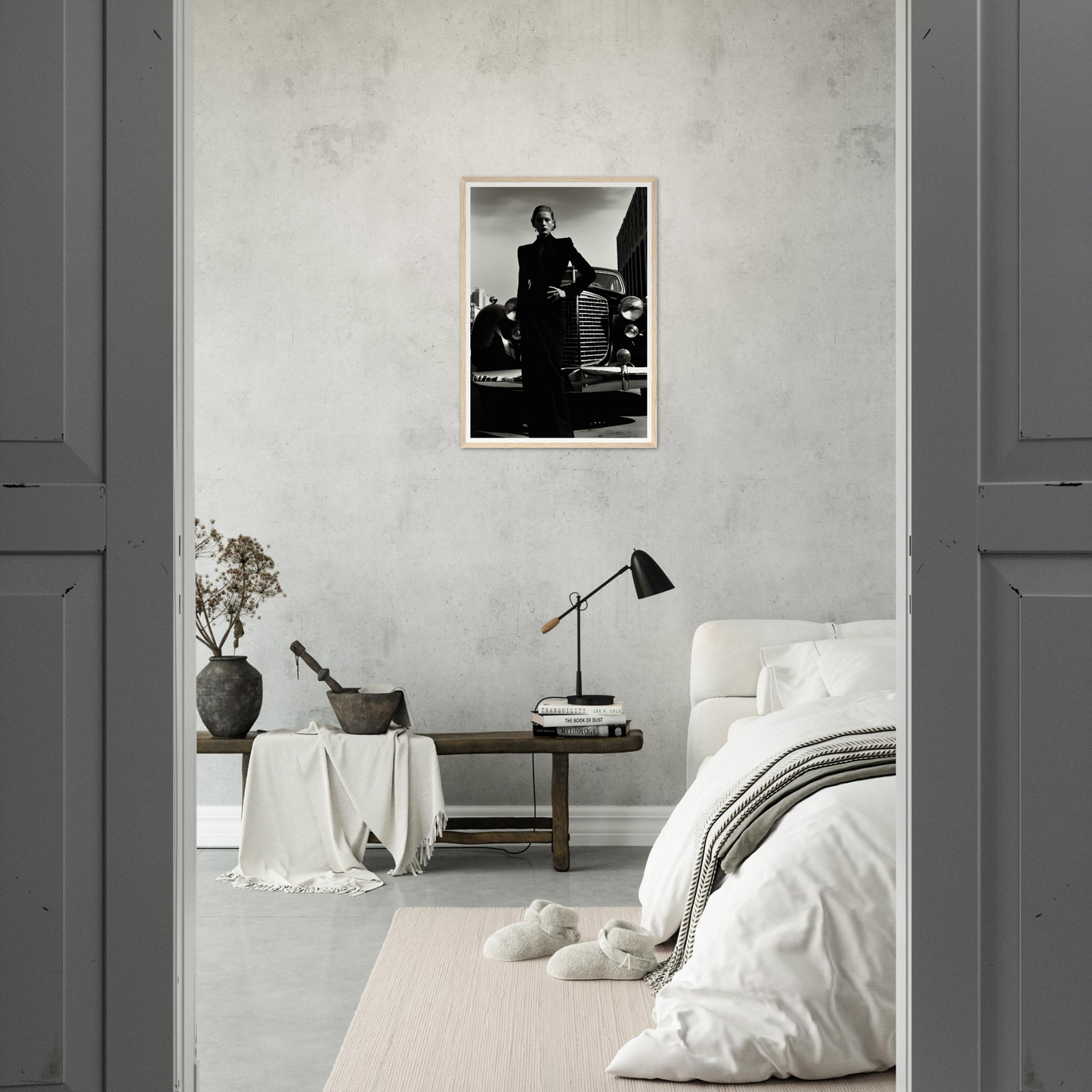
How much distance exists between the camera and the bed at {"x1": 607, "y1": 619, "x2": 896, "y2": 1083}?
7.79ft

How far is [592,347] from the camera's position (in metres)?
4.65

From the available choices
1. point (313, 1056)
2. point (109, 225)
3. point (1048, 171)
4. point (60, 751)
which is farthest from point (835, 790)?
point (109, 225)

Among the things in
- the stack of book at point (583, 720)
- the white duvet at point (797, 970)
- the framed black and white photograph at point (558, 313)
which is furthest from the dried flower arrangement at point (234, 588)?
the white duvet at point (797, 970)

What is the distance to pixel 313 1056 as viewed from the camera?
8.52 ft

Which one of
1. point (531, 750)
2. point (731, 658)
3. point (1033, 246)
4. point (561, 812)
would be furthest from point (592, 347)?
point (1033, 246)

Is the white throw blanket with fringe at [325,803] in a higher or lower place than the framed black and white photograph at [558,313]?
lower

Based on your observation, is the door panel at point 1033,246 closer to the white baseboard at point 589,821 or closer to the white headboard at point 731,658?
the white headboard at point 731,658

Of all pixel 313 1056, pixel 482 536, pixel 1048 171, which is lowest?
pixel 313 1056

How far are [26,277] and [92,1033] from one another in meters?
1.01

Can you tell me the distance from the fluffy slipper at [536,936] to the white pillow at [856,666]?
1236 millimetres

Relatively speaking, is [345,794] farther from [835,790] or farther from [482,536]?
[835,790]

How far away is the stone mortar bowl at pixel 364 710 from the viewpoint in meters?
4.13

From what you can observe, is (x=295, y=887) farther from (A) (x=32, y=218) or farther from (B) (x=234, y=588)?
(A) (x=32, y=218)

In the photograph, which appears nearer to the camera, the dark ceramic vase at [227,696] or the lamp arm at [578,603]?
the dark ceramic vase at [227,696]
